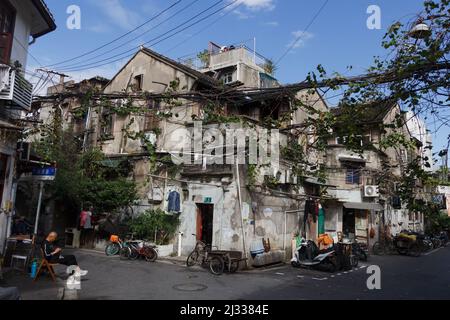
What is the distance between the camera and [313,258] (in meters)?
15.4

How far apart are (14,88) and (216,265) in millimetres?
8245

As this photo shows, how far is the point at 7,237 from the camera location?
1123 cm

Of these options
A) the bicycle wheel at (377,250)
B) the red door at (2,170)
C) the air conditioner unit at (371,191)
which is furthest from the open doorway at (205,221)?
the air conditioner unit at (371,191)

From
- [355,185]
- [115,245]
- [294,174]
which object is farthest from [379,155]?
[115,245]

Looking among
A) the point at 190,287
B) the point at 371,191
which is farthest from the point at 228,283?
the point at 371,191

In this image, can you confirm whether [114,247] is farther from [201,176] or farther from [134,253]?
[201,176]

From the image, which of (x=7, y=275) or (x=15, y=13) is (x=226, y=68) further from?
(x=7, y=275)

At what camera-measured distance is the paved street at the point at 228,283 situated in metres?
9.39

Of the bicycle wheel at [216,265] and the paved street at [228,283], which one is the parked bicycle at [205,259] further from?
the paved street at [228,283]

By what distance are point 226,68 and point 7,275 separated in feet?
72.8

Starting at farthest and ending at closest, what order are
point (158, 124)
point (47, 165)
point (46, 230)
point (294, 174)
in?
point (46, 230) → point (158, 124) → point (294, 174) → point (47, 165)

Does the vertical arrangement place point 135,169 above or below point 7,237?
above

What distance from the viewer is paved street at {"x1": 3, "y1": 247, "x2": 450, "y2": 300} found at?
9391mm

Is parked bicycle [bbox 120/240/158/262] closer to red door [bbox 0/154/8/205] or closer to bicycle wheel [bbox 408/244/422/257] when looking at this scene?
red door [bbox 0/154/8/205]
